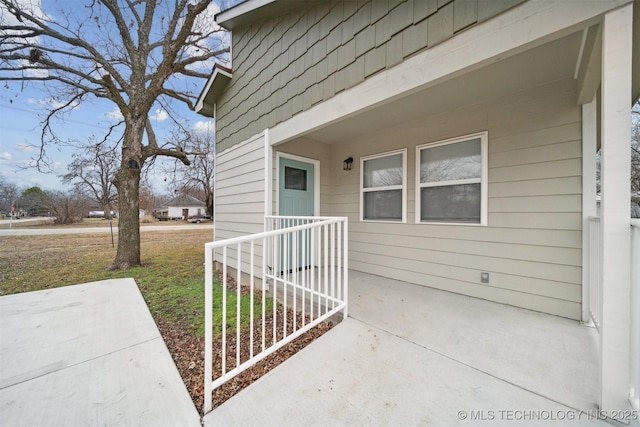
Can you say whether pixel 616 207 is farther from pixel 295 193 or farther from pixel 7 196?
pixel 7 196

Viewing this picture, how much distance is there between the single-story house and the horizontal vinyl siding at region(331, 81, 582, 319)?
0.04 ft

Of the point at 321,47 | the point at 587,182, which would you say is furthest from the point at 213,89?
the point at 587,182

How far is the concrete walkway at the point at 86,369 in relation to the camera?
1.50m

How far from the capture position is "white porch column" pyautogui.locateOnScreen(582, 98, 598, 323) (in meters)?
2.34

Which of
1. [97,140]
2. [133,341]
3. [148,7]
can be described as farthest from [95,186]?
[133,341]

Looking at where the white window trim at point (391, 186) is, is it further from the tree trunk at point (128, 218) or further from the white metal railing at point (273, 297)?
the tree trunk at point (128, 218)

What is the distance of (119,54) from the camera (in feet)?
21.2

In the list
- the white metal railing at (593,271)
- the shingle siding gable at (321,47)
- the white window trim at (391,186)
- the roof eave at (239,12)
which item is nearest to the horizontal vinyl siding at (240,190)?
the shingle siding gable at (321,47)

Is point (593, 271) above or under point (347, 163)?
under

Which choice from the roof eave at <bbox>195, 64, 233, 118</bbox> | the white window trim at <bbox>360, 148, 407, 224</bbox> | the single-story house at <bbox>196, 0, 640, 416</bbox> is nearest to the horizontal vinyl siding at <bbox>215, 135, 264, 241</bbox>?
the single-story house at <bbox>196, 0, 640, 416</bbox>

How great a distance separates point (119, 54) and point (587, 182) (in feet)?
32.0

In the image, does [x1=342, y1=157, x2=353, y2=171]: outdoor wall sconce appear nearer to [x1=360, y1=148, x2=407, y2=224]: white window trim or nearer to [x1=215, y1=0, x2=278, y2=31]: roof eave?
[x1=360, y1=148, x2=407, y2=224]: white window trim

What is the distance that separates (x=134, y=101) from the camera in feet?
18.2

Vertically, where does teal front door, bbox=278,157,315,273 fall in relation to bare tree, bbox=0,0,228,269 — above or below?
below
